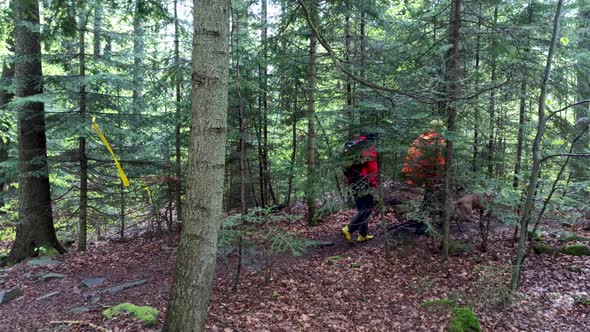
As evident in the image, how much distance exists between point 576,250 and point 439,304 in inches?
153

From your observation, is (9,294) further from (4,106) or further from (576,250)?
(576,250)

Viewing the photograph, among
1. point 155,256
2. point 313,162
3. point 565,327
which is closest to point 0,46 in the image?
point 155,256

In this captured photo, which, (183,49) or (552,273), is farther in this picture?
(183,49)

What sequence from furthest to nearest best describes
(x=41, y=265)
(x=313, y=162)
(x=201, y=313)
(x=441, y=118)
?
(x=313, y=162)
(x=41, y=265)
(x=441, y=118)
(x=201, y=313)

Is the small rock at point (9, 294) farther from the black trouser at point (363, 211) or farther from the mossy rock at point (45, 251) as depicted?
the black trouser at point (363, 211)

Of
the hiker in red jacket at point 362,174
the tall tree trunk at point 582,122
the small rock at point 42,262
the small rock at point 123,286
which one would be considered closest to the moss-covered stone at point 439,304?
the hiker in red jacket at point 362,174

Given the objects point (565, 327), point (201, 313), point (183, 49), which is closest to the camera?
point (201, 313)

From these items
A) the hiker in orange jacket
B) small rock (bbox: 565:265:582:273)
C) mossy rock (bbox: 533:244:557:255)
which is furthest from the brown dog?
small rock (bbox: 565:265:582:273)

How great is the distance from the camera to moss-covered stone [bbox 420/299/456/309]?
527 cm

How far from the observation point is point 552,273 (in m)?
6.39

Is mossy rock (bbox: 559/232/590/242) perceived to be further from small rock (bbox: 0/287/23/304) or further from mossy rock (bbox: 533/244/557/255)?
small rock (bbox: 0/287/23/304)

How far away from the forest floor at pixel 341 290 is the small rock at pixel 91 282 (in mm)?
106

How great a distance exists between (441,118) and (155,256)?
652 centimetres

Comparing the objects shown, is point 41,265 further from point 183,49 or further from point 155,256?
point 183,49
